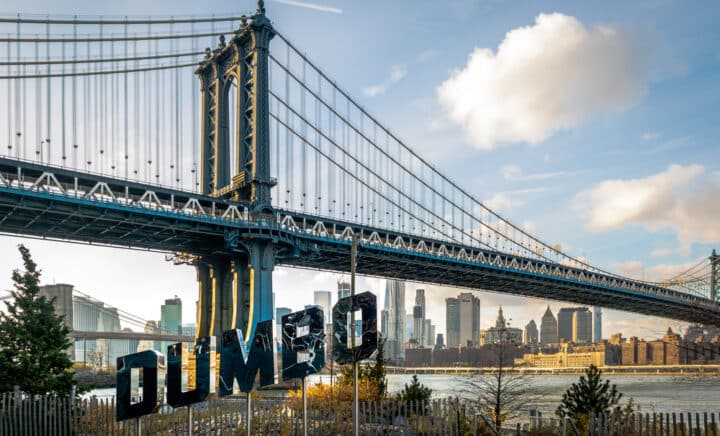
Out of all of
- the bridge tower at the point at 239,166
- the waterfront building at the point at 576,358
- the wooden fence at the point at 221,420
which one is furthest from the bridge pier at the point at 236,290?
the waterfront building at the point at 576,358

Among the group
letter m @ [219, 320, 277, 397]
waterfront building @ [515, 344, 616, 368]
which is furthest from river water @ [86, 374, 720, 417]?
waterfront building @ [515, 344, 616, 368]

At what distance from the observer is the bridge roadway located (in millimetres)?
45875

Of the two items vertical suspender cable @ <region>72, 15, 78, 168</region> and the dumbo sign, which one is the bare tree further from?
vertical suspender cable @ <region>72, 15, 78, 168</region>

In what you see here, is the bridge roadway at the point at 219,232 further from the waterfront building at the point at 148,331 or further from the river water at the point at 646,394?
the waterfront building at the point at 148,331

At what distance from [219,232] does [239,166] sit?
531cm

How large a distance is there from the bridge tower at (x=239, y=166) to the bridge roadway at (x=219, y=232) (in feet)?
5.09

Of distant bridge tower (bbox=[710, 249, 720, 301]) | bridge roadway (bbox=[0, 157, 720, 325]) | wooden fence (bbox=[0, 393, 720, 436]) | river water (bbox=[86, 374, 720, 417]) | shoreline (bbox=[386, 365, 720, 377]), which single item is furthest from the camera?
shoreline (bbox=[386, 365, 720, 377])

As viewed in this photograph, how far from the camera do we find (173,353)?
1877 cm

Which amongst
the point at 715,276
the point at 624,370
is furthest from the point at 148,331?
the point at 624,370

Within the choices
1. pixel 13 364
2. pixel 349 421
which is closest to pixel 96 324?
pixel 13 364

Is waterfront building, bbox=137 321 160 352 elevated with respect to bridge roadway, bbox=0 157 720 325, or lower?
lower

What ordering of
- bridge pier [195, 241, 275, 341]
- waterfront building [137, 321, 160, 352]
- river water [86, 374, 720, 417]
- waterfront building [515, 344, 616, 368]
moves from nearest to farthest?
1. river water [86, 374, 720, 417]
2. bridge pier [195, 241, 275, 341]
3. waterfront building [137, 321, 160, 352]
4. waterfront building [515, 344, 616, 368]

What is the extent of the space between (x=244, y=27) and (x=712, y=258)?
10470 cm

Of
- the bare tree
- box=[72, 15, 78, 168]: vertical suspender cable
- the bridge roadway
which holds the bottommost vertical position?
the bare tree
